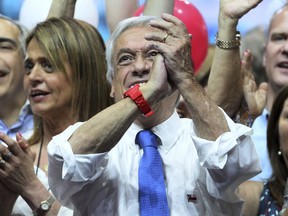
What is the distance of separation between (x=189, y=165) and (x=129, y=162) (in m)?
0.20

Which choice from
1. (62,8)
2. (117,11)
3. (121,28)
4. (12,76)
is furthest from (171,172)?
(12,76)

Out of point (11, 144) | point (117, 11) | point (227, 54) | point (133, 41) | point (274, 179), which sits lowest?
point (274, 179)

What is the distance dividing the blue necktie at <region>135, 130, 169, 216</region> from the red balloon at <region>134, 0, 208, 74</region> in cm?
143

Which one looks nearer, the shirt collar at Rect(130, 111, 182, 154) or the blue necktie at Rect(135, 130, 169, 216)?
the blue necktie at Rect(135, 130, 169, 216)

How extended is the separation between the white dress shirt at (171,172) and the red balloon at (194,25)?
133 centimetres

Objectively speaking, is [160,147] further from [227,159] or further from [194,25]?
[194,25]

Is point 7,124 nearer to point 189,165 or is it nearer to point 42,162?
point 42,162

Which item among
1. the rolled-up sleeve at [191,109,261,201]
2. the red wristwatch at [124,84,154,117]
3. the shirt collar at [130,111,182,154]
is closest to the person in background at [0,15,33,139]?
the shirt collar at [130,111,182,154]

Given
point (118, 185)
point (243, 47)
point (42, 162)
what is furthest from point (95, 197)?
point (243, 47)

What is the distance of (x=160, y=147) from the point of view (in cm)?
308

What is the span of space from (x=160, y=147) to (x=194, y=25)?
146cm

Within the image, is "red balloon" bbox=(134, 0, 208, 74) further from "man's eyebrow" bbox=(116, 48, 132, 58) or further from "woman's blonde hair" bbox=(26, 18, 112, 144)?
"man's eyebrow" bbox=(116, 48, 132, 58)

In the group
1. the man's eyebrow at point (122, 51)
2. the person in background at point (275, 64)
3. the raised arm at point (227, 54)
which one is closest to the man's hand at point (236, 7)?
the raised arm at point (227, 54)

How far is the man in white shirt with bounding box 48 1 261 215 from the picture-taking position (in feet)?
9.34
